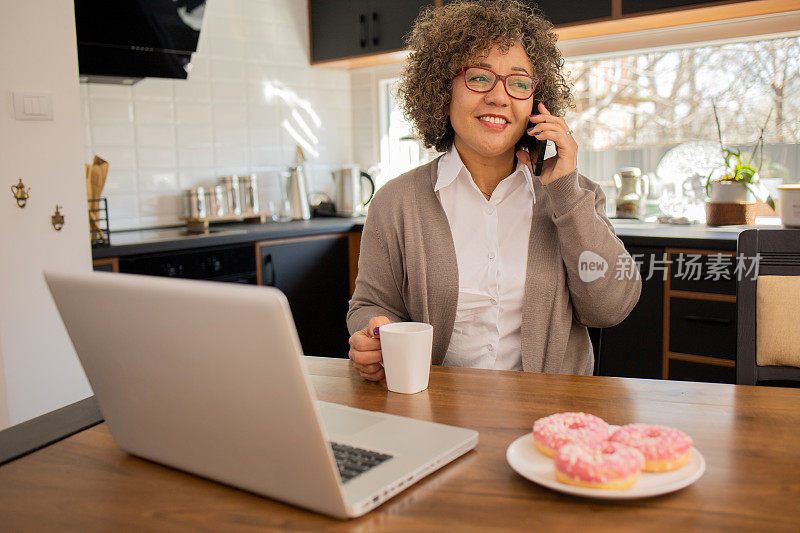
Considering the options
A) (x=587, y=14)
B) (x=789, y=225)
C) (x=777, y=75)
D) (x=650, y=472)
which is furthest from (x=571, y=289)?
(x=777, y=75)

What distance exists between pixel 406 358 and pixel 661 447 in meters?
0.40

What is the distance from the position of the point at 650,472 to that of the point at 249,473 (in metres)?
0.39

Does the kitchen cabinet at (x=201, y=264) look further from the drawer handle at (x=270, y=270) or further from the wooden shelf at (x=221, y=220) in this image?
the wooden shelf at (x=221, y=220)

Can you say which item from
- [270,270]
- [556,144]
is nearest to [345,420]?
[556,144]

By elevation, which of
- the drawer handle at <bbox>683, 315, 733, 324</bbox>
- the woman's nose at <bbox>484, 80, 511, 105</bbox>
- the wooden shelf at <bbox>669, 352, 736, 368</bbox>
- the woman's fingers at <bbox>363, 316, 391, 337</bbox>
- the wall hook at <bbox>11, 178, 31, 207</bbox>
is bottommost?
the wooden shelf at <bbox>669, 352, 736, 368</bbox>

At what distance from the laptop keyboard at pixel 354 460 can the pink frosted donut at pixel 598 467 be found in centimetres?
18

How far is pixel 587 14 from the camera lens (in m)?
2.95

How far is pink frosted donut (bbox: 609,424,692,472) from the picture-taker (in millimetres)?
710

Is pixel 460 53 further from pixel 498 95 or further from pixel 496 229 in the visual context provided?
pixel 496 229

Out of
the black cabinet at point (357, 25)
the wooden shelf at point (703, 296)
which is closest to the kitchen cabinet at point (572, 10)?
the black cabinet at point (357, 25)

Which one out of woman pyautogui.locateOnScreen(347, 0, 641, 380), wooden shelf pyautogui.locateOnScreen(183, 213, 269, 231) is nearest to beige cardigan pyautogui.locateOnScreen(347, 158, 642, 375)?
woman pyautogui.locateOnScreen(347, 0, 641, 380)

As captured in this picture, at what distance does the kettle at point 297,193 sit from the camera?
371cm

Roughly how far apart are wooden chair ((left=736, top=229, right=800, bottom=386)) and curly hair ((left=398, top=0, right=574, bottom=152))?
60cm

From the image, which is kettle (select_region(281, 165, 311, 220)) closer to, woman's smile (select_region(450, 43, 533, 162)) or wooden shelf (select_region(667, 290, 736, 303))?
wooden shelf (select_region(667, 290, 736, 303))
